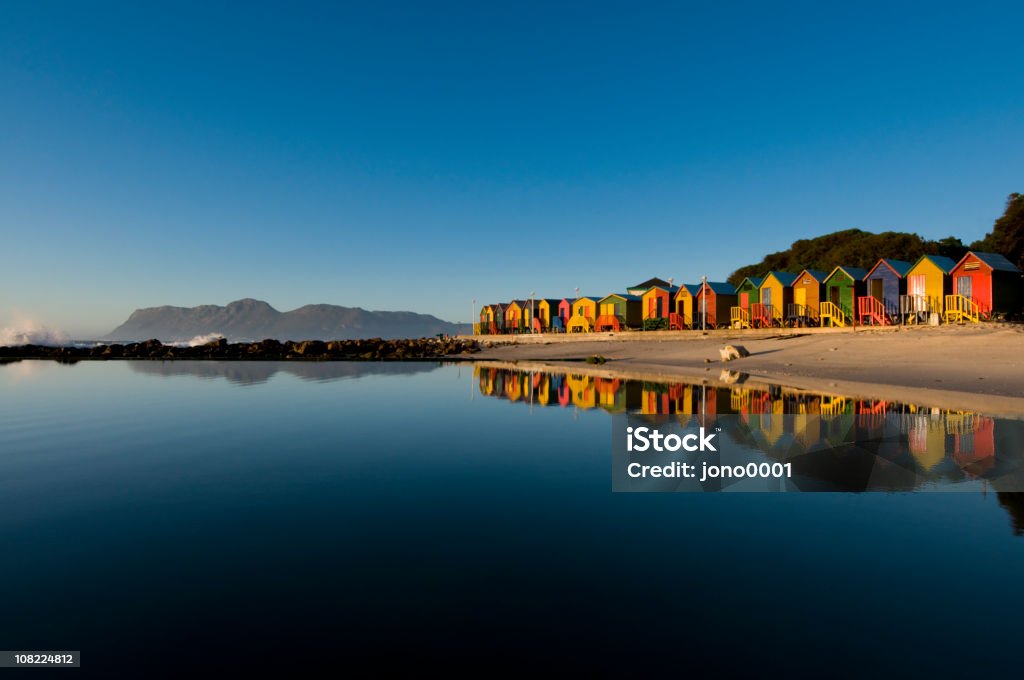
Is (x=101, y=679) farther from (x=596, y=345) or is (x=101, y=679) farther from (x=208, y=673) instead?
(x=596, y=345)

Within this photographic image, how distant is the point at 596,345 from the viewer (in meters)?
47.8

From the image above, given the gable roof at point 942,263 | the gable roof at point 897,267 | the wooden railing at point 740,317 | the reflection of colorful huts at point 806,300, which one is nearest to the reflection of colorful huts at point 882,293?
the gable roof at point 897,267

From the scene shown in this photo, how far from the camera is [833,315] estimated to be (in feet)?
135

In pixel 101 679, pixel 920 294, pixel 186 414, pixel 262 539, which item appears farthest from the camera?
pixel 920 294

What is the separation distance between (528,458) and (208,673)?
21.3 feet

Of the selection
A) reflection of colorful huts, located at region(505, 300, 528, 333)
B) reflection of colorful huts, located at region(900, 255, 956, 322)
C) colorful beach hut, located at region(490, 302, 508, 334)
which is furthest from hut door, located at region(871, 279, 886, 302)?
colorful beach hut, located at region(490, 302, 508, 334)

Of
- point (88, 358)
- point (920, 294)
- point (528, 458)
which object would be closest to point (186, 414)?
point (528, 458)

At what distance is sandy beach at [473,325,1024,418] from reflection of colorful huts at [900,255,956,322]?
5.27m

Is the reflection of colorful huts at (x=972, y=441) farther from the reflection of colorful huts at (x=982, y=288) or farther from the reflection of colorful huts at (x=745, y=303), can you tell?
the reflection of colorful huts at (x=745, y=303)

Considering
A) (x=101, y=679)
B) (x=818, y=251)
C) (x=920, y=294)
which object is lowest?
(x=101, y=679)

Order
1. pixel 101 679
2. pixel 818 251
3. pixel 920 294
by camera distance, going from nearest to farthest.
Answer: pixel 101 679 → pixel 920 294 → pixel 818 251

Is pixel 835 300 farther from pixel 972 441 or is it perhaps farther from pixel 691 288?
pixel 972 441

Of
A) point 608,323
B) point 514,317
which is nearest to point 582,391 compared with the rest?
point 608,323

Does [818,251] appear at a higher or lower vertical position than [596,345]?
higher
